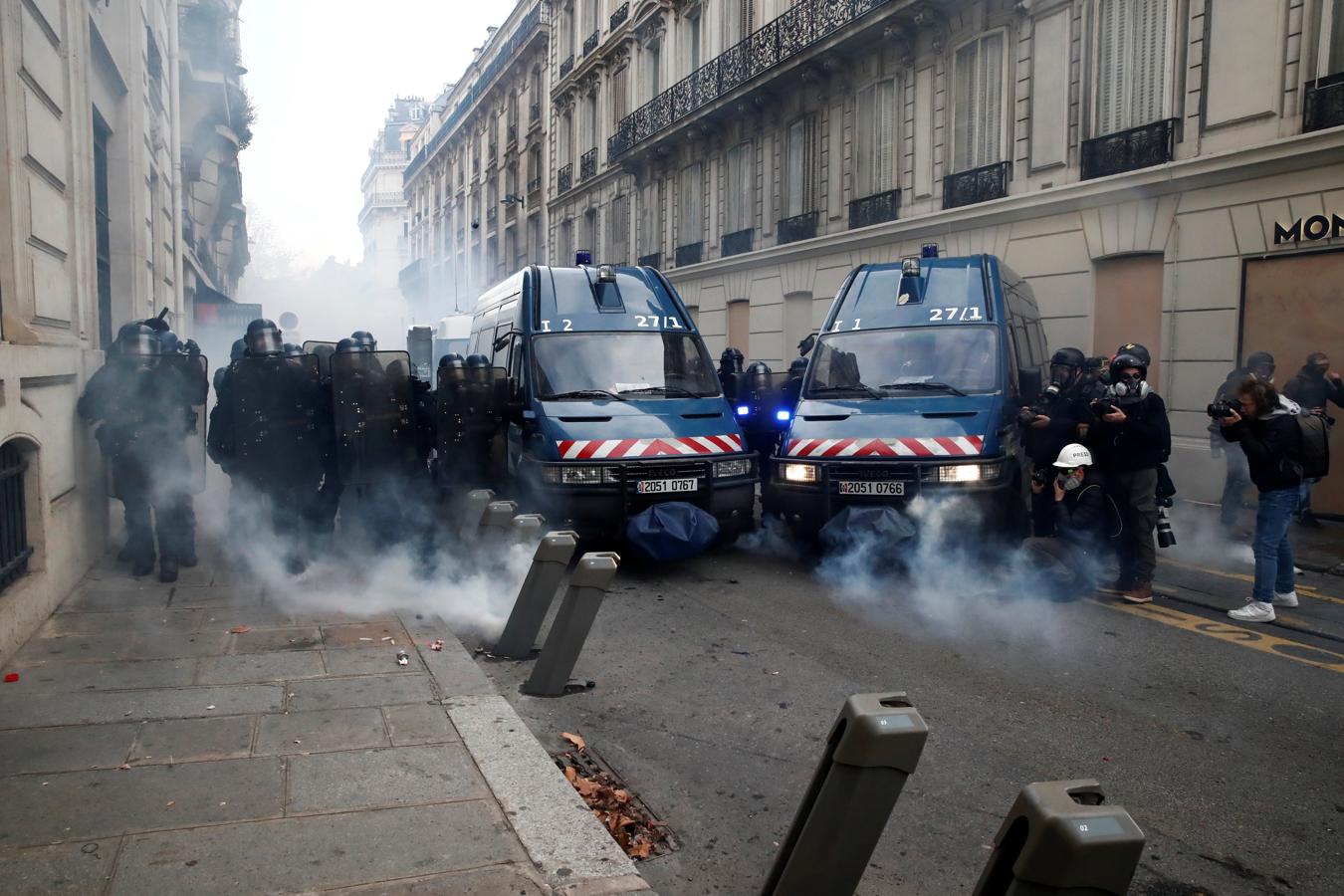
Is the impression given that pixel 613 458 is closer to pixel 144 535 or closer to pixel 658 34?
pixel 144 535

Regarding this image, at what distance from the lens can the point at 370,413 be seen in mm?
8172

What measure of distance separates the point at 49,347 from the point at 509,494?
4004mm

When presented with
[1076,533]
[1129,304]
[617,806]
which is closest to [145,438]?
[617,806]

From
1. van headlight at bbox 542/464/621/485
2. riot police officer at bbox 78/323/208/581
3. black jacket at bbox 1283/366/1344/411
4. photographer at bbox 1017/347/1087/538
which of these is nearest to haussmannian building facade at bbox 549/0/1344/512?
black jacket at bbox 1283/366/1344/411

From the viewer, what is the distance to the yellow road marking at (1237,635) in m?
5.82

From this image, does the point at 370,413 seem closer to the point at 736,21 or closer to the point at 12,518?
the point at 12,518

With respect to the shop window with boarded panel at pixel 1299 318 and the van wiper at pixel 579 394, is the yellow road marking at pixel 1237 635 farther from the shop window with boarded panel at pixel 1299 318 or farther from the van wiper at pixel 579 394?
the shop window with boarded panel at pixel 1299 318

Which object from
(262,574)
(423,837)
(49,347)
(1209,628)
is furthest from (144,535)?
(1209,628)

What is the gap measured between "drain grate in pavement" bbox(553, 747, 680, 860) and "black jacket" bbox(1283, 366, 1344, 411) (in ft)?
29.5

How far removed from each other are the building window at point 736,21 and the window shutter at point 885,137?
5624mm

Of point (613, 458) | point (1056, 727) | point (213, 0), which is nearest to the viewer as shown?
point (1056, 727)

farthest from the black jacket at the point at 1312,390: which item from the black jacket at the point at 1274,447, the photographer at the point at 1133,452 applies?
the photographer at the point at 1133,452

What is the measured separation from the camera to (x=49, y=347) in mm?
6324

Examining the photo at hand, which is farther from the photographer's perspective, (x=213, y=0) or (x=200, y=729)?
(x=213, y=0)
